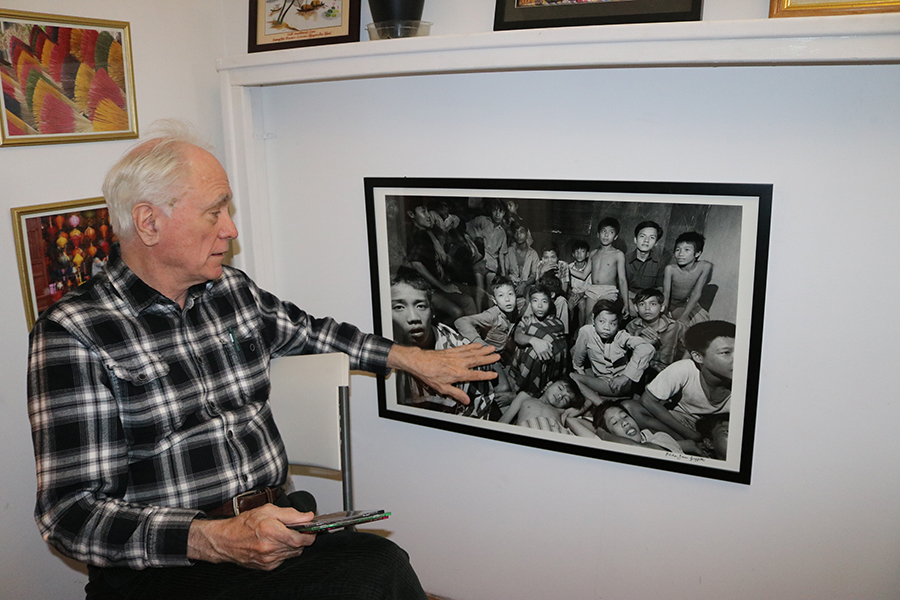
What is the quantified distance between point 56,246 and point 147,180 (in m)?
0.50

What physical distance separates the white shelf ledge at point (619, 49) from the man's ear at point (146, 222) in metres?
0.68

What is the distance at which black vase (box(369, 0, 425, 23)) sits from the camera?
1.82 metres

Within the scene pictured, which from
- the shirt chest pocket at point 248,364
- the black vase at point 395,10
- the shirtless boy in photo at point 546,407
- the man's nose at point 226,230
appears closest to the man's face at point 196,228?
the man's nose at point 226,230

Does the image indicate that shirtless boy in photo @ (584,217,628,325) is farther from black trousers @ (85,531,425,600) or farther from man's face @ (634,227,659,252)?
black trousers @ (85,531,425,600)

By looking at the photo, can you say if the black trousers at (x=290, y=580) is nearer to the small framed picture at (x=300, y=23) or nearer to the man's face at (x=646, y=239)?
the man's face at (x=646, y=239)

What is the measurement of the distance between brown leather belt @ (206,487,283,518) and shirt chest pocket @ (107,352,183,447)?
0.22 meters

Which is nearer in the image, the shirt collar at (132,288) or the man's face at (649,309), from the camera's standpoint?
the shirt collar at (132,288)

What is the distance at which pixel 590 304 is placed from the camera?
193 cm

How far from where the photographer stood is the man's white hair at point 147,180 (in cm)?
155

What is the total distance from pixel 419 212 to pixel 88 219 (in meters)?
0.96

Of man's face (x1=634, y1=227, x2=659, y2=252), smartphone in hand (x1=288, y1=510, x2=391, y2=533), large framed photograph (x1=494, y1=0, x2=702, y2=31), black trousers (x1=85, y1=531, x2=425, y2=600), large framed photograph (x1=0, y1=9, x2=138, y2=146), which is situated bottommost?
black trousers (x1=85, y1=531, x2=425, y2=600)

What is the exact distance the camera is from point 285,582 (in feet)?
4.75

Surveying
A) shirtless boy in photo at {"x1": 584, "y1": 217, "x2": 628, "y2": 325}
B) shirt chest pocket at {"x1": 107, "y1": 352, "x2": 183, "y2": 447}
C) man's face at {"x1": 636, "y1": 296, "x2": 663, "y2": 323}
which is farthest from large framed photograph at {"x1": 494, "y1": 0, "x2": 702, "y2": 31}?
shirt chest pocket at {"x1": 107, "y1": 352, "x2": 183, "y2": 447}

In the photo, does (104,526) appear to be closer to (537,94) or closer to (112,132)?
(112,132)
